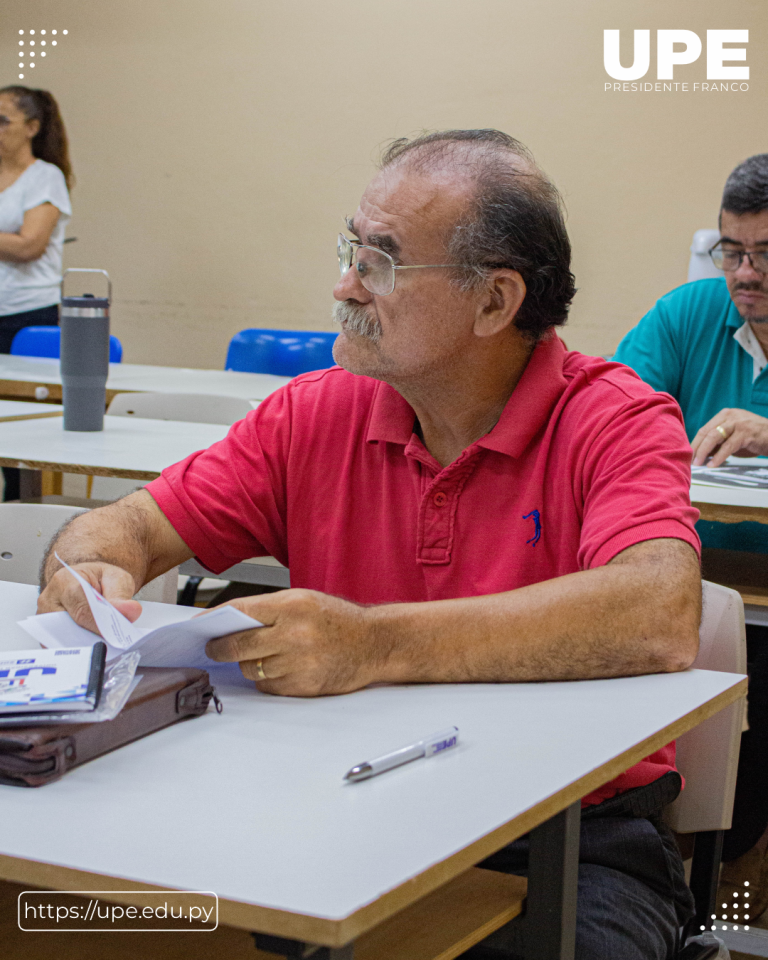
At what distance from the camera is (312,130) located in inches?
230

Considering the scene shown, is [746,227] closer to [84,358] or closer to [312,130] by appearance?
[84,358]

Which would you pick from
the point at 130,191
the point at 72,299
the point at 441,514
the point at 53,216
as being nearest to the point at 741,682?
the point at 441,514

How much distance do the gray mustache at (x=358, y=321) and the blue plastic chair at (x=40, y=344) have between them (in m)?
3.01

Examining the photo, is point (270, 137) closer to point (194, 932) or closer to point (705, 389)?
point (705, 389)

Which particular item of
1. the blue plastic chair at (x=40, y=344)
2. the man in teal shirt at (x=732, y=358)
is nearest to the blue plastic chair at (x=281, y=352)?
the blue plastic chair at (x=40, y=344)

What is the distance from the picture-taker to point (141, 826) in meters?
0.75

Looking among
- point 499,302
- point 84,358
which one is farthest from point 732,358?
point 84,358

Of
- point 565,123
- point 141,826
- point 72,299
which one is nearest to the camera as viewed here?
point 141,826

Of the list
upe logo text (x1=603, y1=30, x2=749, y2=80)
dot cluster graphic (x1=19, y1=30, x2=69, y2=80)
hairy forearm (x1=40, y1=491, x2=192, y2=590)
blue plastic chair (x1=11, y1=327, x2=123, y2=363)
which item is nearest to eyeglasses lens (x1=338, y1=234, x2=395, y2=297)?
hairy forearm (x1=40, y1=491, x2=192, y2=590)

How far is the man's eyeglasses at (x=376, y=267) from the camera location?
1.43 metres

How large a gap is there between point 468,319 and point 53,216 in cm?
356

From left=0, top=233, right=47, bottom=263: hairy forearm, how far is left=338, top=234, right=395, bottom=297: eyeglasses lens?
343cm

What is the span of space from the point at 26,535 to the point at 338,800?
117 centimetres

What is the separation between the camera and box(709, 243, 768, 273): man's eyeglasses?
242 cm
